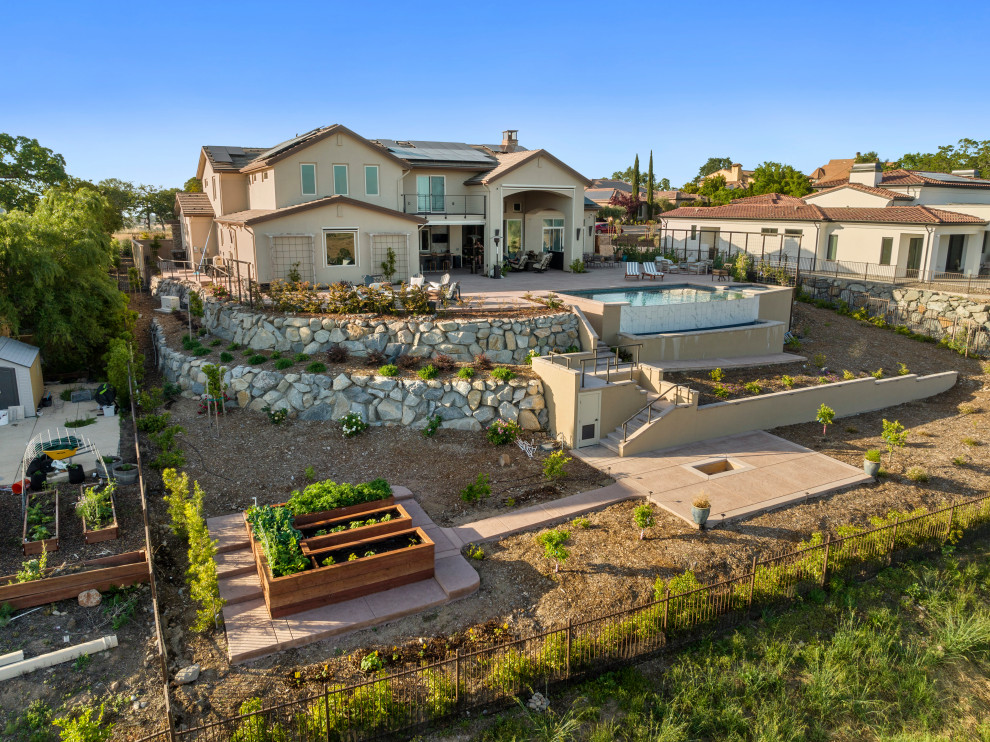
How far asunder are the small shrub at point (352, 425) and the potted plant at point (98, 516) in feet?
18.6

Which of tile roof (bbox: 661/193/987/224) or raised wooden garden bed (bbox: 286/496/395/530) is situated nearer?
raised wooden garden bed (bbox: 286/496/395/530)

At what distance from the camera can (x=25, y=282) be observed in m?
19.6

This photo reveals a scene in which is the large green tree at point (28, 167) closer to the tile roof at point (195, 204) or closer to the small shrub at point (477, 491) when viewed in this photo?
the tile roof at point (195, 204)

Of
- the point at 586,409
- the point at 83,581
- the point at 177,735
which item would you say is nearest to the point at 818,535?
the point at 586,409

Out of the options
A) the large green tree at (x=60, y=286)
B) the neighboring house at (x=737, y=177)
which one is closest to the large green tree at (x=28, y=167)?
the large green tree at (x=60, y=286)

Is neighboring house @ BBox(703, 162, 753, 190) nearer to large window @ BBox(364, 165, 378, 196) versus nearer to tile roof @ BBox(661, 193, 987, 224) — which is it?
tile roof @ BBox(661, 193, 987, 224)

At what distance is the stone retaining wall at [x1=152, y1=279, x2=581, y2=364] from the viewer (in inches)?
782

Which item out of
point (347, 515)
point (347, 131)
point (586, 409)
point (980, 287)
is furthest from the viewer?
point (980, 287)

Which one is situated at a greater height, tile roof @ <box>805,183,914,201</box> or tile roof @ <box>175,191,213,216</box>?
tile roof @ <box>805,183,914,201</box>

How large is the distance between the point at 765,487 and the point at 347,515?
9.62m

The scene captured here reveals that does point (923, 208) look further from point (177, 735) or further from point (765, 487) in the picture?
point (177, 735)

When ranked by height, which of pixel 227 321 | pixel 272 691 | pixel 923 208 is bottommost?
pixel 272 691

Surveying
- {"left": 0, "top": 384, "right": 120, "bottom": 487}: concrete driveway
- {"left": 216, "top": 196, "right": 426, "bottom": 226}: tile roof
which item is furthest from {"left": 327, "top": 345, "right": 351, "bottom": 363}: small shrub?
{"left": 216, "top": 196, "right": 426, "bottom": 226}: tile roof

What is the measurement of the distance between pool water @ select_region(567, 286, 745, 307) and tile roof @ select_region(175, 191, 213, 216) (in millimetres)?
19712
